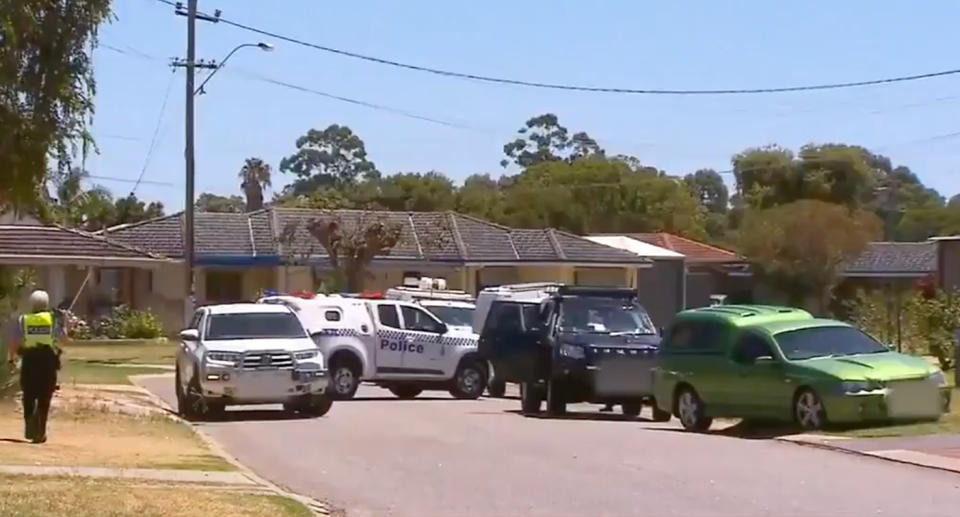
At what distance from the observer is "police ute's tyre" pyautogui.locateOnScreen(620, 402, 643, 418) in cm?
2713

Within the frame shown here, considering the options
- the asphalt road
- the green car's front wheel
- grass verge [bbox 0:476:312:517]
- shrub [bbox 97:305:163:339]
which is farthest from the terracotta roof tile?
grass verge [bbox 0:476:312:517]

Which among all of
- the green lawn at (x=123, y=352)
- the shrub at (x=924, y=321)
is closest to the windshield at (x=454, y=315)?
the shrub at (x=924, y=321)

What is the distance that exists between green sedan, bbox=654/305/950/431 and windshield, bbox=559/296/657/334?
2.80 m

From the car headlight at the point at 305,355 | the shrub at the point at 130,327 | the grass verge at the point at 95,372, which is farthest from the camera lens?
the shrub at the point at 130,327

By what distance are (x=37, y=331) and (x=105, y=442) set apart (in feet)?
5.74

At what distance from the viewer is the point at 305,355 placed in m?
25.8

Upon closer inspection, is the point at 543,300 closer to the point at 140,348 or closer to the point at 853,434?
the point at 853,434

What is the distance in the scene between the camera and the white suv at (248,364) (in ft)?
83.1

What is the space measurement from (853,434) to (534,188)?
72.2m

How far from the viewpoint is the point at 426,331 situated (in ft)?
104

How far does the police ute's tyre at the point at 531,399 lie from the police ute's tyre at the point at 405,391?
16.6 feet

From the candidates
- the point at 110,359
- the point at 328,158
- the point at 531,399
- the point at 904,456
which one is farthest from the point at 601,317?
the point at 328,158

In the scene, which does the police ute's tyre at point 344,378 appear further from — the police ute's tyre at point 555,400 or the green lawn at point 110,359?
the green lawn at point 110,359

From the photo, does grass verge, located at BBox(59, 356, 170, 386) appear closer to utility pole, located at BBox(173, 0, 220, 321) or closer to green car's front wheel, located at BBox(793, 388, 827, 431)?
utility pole, located at BBox(173, 0, 220, 321)
